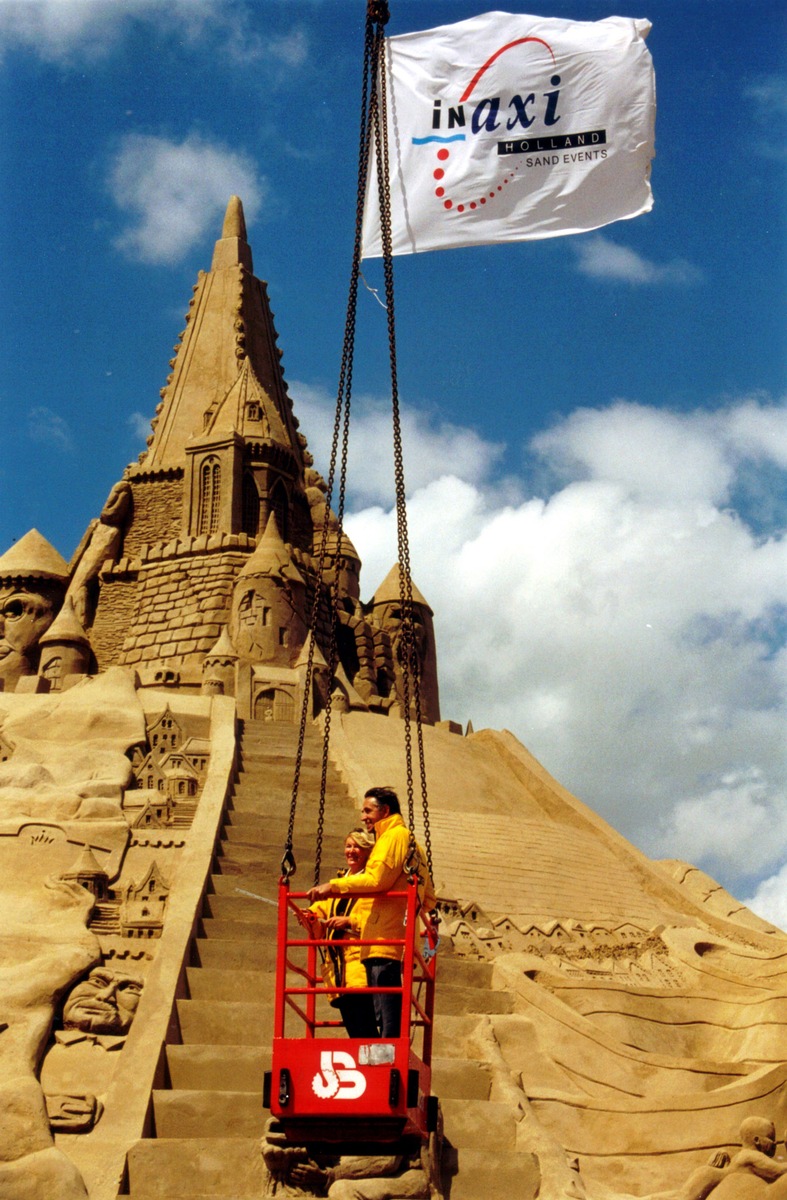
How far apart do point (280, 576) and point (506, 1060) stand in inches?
758

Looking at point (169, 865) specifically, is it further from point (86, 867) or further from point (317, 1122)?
point (317, 1122)

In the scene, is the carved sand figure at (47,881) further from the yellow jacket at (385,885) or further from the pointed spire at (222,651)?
the yellow jacket at (385,885)

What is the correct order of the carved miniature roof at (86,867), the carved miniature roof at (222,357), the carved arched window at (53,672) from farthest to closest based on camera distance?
1. the carved miniature roof at (222,357)
2. the carved arched window at (53,672)
3. the carved miniature roof at (86,867)

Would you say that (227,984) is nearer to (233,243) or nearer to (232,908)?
(232,908)

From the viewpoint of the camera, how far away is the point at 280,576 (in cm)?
3478

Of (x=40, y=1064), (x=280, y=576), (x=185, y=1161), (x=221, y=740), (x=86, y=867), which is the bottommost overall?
(x=185, y=1161)

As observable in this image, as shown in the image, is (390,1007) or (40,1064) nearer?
(390,1007)

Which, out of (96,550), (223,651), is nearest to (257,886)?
(223,651)

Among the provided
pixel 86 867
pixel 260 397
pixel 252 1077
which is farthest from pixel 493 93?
pixel 260 397

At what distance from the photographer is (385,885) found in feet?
→ 33.9

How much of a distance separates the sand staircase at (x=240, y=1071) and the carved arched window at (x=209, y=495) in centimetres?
1739

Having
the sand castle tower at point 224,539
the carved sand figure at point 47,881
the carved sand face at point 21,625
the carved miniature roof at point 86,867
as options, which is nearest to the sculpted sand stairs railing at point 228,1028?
the carved sand figure at point 47,881

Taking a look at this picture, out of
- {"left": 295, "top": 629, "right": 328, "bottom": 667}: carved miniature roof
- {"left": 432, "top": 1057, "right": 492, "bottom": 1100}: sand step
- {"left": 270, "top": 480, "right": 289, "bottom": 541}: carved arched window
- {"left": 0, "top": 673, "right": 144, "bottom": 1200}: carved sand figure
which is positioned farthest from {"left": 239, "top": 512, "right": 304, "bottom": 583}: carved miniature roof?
{"left": 432, "top": 1057, "right": 492, "bottom": 1100}: sand step

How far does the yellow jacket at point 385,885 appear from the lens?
10.3m
